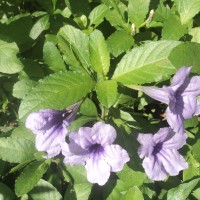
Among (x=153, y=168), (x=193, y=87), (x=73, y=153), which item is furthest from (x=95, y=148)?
(x=193, y=87)

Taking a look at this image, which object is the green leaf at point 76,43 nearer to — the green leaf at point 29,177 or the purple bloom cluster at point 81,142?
the purple bloom cluster at point 81,142

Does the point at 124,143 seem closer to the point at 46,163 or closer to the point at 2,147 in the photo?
the point at 46,163

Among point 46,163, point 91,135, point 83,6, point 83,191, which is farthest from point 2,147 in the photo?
point 83,6

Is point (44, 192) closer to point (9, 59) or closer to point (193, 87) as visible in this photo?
point (9, 59)

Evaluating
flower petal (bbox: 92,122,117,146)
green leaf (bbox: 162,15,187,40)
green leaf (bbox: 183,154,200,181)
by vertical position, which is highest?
green leaf (bbox: 162,15,187,40)

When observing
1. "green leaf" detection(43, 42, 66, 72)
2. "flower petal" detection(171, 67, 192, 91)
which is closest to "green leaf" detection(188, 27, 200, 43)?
"flower petal" detection(171, 67, 192, 91)

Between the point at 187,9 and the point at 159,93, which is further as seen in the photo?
the point at 187,9

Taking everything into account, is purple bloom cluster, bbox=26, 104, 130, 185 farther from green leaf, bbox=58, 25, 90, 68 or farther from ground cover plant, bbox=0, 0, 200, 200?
green leaf, bbox=58, 25, 90, 68
